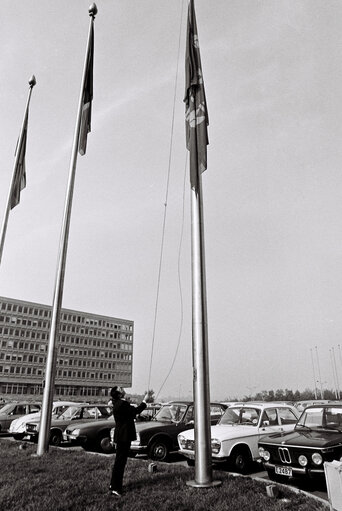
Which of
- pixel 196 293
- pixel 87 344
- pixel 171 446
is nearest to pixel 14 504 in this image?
pixel 196 293

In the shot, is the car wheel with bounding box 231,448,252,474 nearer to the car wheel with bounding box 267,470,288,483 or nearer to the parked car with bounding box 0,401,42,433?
the car wheel with bounding box 267,470,288,483

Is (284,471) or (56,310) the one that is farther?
(56,310)

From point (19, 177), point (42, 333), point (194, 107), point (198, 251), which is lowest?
point (198, 251)

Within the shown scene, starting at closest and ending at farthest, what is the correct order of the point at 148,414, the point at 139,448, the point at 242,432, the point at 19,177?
1. the point at 242,432
2. the point at 139,448
3. the point at 19,177
4. the point at 148,414

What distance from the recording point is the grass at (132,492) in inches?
228

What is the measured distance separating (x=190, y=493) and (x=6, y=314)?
307ft

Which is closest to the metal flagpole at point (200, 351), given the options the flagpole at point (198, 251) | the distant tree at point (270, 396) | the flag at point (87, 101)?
the flagpole at point (198, 251)

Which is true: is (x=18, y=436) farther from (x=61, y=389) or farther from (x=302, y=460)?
(x=61, y=389)

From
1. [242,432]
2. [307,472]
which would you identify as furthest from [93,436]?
[307,472]

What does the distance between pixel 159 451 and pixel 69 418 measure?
6.32 meters

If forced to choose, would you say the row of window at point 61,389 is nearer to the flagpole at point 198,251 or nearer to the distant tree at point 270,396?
A: the distant tree at point 270,396

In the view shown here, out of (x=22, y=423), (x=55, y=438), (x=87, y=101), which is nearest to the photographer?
(x=87, y=101)

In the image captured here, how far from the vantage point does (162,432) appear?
37.7ft

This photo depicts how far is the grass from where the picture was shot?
5.80 m
